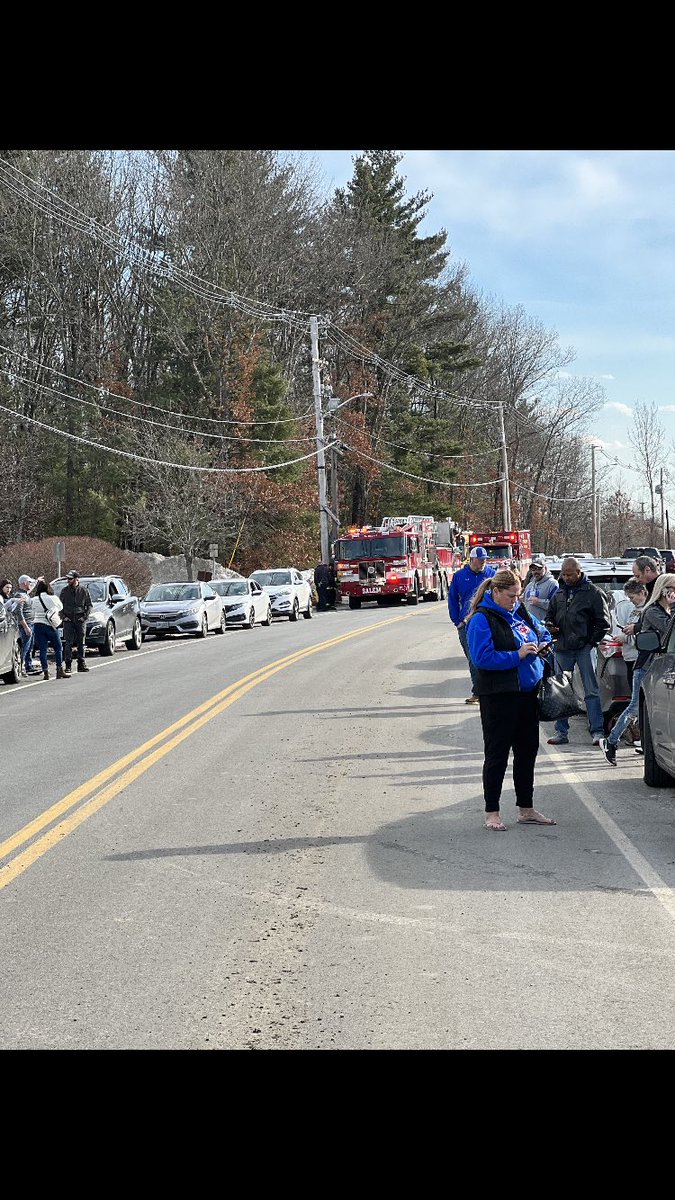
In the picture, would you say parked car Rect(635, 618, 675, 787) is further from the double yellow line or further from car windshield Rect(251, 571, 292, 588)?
car windshield Rect(251, 571, 292, 588)

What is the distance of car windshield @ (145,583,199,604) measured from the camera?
118 ft

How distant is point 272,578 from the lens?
44469 mm

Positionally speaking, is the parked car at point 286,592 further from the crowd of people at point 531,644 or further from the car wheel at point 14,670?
the crowd of people at point 531,644

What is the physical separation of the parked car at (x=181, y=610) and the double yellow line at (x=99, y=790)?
1491 cm

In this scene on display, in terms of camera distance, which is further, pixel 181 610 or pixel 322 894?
pixel 181 610

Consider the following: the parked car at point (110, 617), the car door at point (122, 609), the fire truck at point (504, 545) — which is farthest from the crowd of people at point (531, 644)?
the fire truck at point (504, 545)

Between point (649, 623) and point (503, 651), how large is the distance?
3.02 meters

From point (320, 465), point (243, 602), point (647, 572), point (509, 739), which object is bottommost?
point (509, 739)

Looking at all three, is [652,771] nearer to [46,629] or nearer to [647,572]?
[647,572]

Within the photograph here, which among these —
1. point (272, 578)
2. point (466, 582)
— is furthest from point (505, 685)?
point (272, 578)

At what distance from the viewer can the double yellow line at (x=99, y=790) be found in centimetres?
916

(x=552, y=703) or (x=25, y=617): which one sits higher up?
(x=25, y=617)
